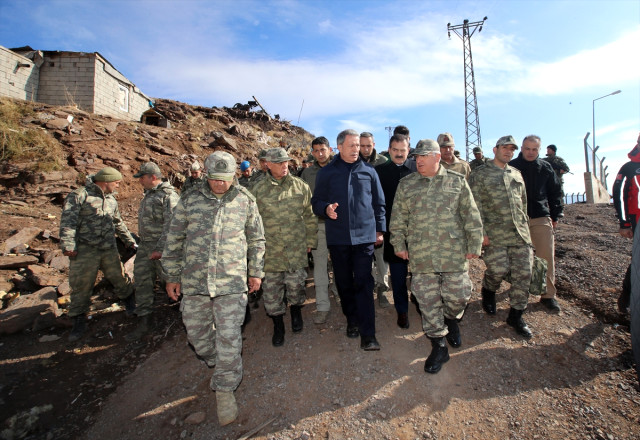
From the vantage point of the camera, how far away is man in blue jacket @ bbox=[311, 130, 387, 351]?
339 centimetres

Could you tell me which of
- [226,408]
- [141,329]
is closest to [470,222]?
[226,408]

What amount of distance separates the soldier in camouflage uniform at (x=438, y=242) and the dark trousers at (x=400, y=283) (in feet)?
1.59

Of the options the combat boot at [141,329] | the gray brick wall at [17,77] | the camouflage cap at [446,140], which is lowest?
the combat boot at [141,329]

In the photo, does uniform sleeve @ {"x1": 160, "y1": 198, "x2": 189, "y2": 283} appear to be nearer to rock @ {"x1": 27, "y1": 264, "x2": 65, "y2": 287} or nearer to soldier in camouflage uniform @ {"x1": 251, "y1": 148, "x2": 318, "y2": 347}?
soldier in camouflage uniform @ {"x1": 251, "y1": 148, "x2": 318, "y2": 347}

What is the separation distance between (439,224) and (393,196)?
1.00 m

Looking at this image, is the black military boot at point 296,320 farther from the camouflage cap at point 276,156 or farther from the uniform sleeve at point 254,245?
the camouflage cap at point 276,156

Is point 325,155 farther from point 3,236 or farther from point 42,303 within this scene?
point 3,236

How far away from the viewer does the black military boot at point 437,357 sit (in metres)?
3.06

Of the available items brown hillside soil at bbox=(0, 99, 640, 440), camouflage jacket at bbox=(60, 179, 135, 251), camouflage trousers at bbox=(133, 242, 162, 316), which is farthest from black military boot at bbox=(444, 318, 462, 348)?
camouflage jacket at bbox=(60, 179, 135, 251)

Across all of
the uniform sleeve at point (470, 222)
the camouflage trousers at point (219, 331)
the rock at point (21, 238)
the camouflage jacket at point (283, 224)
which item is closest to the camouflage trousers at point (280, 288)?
the camouflage jacket at point (283, 224)

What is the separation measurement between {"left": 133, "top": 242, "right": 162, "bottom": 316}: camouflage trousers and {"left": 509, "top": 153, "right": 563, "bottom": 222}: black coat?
5291 mm

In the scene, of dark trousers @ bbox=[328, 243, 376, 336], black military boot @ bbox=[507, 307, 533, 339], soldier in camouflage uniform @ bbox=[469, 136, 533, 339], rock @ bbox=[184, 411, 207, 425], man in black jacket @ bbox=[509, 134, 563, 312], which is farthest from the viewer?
man in black jacket @ bbox=[509, 134, 563, 312]

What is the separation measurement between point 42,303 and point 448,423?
5.90 metres

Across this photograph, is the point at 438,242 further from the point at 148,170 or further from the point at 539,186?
the point at 148,170
